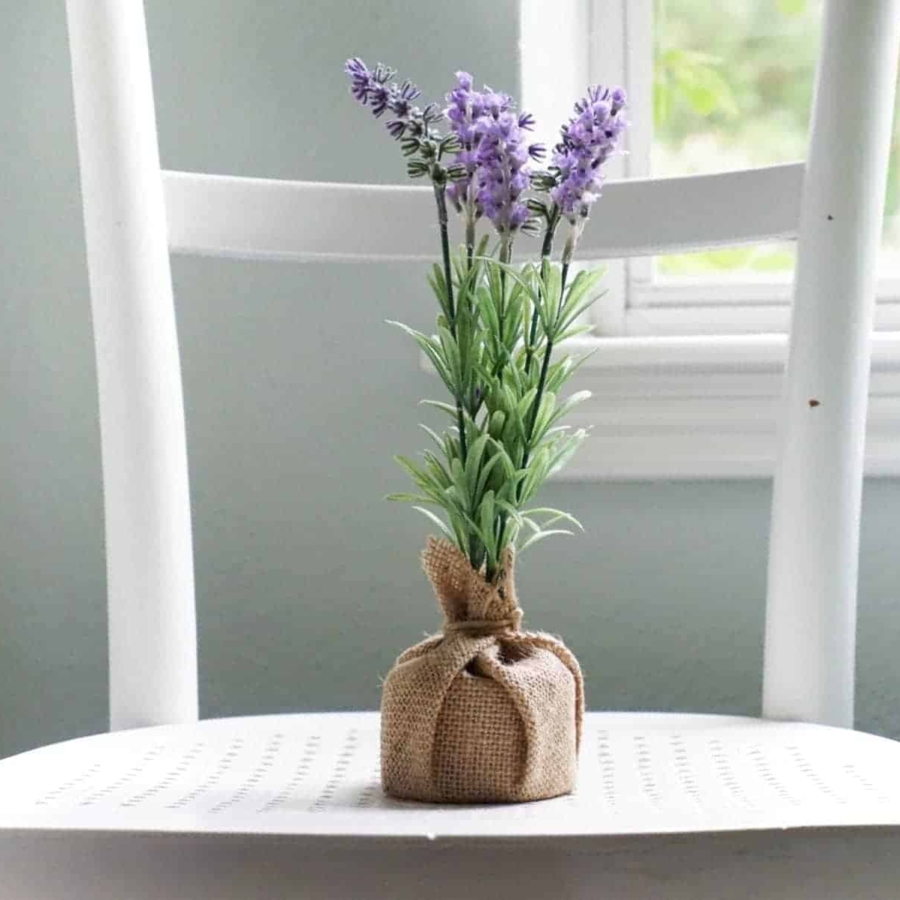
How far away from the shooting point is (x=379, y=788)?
0.57 m

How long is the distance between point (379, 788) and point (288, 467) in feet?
1.51

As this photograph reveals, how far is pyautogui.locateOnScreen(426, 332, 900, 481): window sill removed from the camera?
37.4 inches

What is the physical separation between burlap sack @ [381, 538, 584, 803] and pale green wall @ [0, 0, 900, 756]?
0.41 m

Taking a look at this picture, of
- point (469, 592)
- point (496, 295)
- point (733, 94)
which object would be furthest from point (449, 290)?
point (733, 94)

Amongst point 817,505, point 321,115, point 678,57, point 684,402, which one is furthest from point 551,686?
point 678,57

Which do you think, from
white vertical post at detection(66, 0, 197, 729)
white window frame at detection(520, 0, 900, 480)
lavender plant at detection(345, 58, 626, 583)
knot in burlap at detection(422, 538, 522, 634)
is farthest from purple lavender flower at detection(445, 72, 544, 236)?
white window frame at detection(520, 0, 900, 480)

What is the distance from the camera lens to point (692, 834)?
0.40 meters

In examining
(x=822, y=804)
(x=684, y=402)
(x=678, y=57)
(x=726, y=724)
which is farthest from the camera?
(x=678, y=57)

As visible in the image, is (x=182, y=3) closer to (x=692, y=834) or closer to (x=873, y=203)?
(x=873, y=203)

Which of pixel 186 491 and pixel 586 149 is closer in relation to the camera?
pixel 586 149

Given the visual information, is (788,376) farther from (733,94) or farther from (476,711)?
(733,94)

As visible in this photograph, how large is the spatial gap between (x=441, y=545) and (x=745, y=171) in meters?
0.32

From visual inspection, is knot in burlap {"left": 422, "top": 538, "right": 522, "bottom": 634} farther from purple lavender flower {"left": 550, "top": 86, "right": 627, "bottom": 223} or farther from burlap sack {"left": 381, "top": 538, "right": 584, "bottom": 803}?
purple lavender flower {"left": 550, "top": 86, "right": 627, "bottom": 223}

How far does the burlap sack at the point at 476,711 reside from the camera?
0.54 meters
